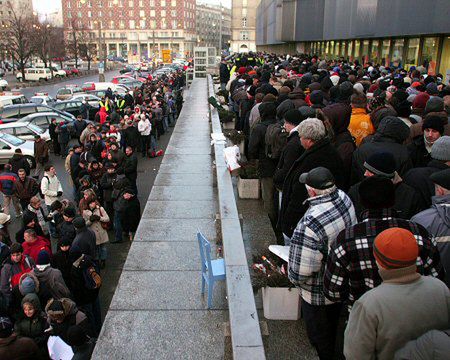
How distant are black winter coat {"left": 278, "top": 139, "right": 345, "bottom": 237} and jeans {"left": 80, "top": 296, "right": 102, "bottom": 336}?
355 centimetres

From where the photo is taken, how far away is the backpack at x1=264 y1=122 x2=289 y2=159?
21.4 ft

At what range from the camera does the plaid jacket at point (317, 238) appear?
→ 374 centimetres

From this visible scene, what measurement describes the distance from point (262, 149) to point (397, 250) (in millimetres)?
4791

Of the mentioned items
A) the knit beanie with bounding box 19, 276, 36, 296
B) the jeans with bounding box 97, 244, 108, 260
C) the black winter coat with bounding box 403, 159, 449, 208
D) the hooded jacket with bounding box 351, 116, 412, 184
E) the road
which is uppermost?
the hooded jacket with bounding box 351, 116, 412, 184

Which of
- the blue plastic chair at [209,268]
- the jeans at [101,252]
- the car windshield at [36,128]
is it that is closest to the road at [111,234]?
the jeans at [101,252]

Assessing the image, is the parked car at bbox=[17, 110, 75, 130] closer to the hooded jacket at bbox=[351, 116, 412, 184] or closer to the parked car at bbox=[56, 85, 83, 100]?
the parked car at bbox=[56, 85, 83, 100]

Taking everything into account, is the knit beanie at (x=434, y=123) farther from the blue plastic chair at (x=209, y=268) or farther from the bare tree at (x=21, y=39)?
the bare tree at (x=21, y=39)

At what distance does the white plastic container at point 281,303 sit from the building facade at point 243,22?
405 feet

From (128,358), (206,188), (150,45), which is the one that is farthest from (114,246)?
(150,45)

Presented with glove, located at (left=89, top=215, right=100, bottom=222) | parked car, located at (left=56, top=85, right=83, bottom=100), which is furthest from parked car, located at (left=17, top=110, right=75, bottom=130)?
glove, located at (left=89, top=215, right=100, bottom=222)

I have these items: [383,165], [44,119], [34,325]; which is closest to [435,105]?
[383,165]

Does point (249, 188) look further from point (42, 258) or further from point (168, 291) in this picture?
point (42, 258)

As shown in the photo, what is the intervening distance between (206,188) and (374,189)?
24.2 ft

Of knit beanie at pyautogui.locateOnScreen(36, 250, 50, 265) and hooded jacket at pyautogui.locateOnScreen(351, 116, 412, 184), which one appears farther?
knit beanie at pyautogui.locateOnScreen(36, 250, 50, 265)
